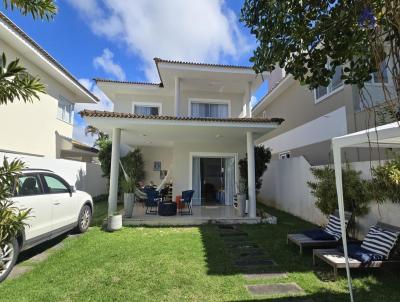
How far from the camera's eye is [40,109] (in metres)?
13.2

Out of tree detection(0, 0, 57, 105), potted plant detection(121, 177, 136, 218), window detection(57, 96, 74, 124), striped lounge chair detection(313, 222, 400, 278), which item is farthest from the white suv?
window detection(57, 96, 74, 124)

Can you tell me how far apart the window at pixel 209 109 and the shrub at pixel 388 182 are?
384 inches

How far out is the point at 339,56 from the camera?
324cm

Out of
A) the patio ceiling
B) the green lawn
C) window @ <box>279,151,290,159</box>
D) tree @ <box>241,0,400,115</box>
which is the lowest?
the green lawn

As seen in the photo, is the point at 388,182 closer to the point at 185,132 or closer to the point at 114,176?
the point at 185,132

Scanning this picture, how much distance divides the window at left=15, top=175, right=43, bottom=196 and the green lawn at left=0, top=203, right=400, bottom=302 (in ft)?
5.34

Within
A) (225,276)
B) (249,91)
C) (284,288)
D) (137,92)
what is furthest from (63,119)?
(284,288)

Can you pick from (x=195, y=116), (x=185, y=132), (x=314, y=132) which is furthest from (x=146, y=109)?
(x=314, y=132)

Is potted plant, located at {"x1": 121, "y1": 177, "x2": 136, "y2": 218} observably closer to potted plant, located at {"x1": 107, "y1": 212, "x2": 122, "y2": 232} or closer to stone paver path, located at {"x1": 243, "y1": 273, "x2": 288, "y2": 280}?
potted plant, located at {"x1": 107, "y1": 212, "x2": 122, "y2": 232}

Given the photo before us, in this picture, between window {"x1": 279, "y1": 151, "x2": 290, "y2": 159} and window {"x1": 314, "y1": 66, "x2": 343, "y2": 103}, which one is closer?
window {"x1": 314, "y1": 66, "x2": 343, "y2": 103}

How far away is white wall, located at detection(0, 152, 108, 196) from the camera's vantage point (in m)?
11.4

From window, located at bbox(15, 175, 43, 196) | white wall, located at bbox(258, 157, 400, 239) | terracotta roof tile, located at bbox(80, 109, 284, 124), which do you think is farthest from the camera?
terracotta roof tile, located at bbox(80, 109, 284, 124)

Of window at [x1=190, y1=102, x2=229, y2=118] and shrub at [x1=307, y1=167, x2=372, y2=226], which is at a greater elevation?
window at [x1=190, y1=102, x2=229, y2=118]

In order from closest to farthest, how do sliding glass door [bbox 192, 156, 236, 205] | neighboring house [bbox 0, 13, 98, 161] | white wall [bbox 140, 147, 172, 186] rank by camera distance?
neighboring house [bbox 0, 13, 98, 161], sliding glass door [bbox 192, 156, 236, 205], white wall [bbox 140, 147, 172, 186]
